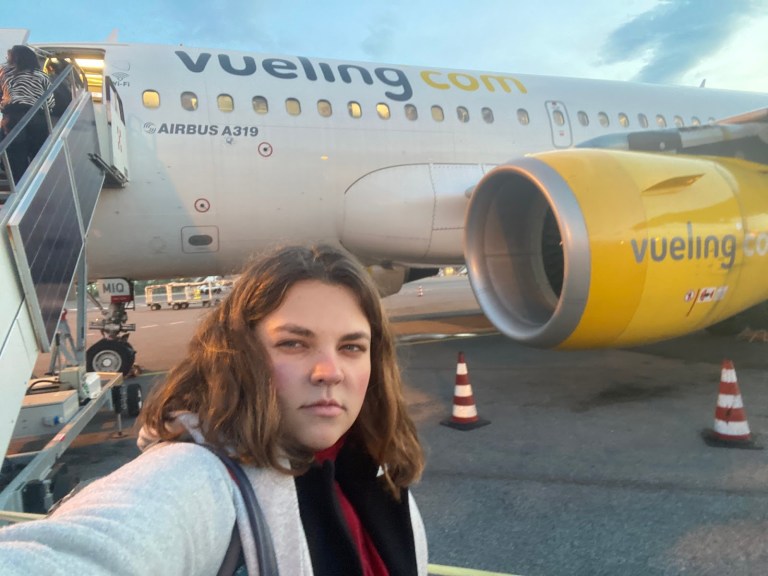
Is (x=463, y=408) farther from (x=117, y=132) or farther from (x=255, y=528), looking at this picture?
(x=117, y=132)

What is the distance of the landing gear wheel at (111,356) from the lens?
20.1ft

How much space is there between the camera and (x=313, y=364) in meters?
0.95

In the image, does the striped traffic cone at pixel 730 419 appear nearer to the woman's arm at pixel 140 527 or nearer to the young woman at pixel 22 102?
the woman's arm at pixel 140 527

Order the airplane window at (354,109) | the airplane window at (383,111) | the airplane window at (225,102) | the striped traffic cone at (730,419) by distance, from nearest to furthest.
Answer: the striped traffic cone at (730,419)
the airplane window at (225,102)
the airplane window at (354,109)
the airplane window at (383,111)

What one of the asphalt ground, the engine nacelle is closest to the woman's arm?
the asphalt ground

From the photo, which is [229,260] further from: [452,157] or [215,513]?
[215,513]

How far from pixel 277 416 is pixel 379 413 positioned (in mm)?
331

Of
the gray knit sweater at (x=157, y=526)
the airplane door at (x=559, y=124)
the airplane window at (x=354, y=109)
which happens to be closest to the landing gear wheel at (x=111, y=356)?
the airplane window at (x=354, y=109)

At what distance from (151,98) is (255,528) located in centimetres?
596

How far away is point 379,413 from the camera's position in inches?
46.8

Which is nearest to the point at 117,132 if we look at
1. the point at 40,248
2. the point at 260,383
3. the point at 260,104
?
the point at 260,104

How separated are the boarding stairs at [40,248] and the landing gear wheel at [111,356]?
198 cm

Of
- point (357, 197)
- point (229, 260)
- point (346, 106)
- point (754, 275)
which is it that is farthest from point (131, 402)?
point (754, 275)

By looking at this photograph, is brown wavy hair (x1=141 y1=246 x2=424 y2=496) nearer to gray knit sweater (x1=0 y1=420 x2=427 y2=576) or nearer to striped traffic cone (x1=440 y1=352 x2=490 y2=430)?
gray knit sweater (x1=0 y1=420 x2=427 y2=576)
